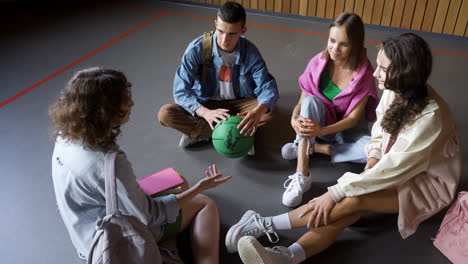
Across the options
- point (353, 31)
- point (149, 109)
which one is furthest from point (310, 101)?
point (149, 109)

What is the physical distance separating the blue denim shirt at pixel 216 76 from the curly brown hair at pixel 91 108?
117 cm

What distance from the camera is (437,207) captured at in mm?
1814

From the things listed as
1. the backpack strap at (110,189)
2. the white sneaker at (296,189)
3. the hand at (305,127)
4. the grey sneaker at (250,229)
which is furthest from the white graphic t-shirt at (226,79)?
the backpack strap at (110,189)

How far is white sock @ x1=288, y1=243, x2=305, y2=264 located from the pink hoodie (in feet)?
3.29

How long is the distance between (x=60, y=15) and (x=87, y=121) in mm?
4501

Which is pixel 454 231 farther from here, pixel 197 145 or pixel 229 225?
pixel 197 145

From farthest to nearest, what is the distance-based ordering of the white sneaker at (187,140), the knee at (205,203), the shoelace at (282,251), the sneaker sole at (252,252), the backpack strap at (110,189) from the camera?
the white sneaker at (187,140), the knee at (205,203), the shoelace at (282,251), the sneaker sole at (252,252), the backpack strap at (110,189)

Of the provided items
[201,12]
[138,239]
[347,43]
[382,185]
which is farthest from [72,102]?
[201,12]

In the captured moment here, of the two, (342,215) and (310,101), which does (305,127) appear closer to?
(310,101)

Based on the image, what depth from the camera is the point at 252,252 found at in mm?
1659

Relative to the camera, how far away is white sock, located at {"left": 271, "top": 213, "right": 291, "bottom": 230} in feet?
6.44

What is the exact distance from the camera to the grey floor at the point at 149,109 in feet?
6.64

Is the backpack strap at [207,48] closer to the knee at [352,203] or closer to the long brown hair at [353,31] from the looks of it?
the long brown hair at [353,31]

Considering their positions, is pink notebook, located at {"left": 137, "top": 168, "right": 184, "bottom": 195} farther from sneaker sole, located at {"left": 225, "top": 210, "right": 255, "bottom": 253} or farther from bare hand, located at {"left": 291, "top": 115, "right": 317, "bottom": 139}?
bare hand, located at {"left": 291, "top": 115, "right": 317, "bottom": 139}
